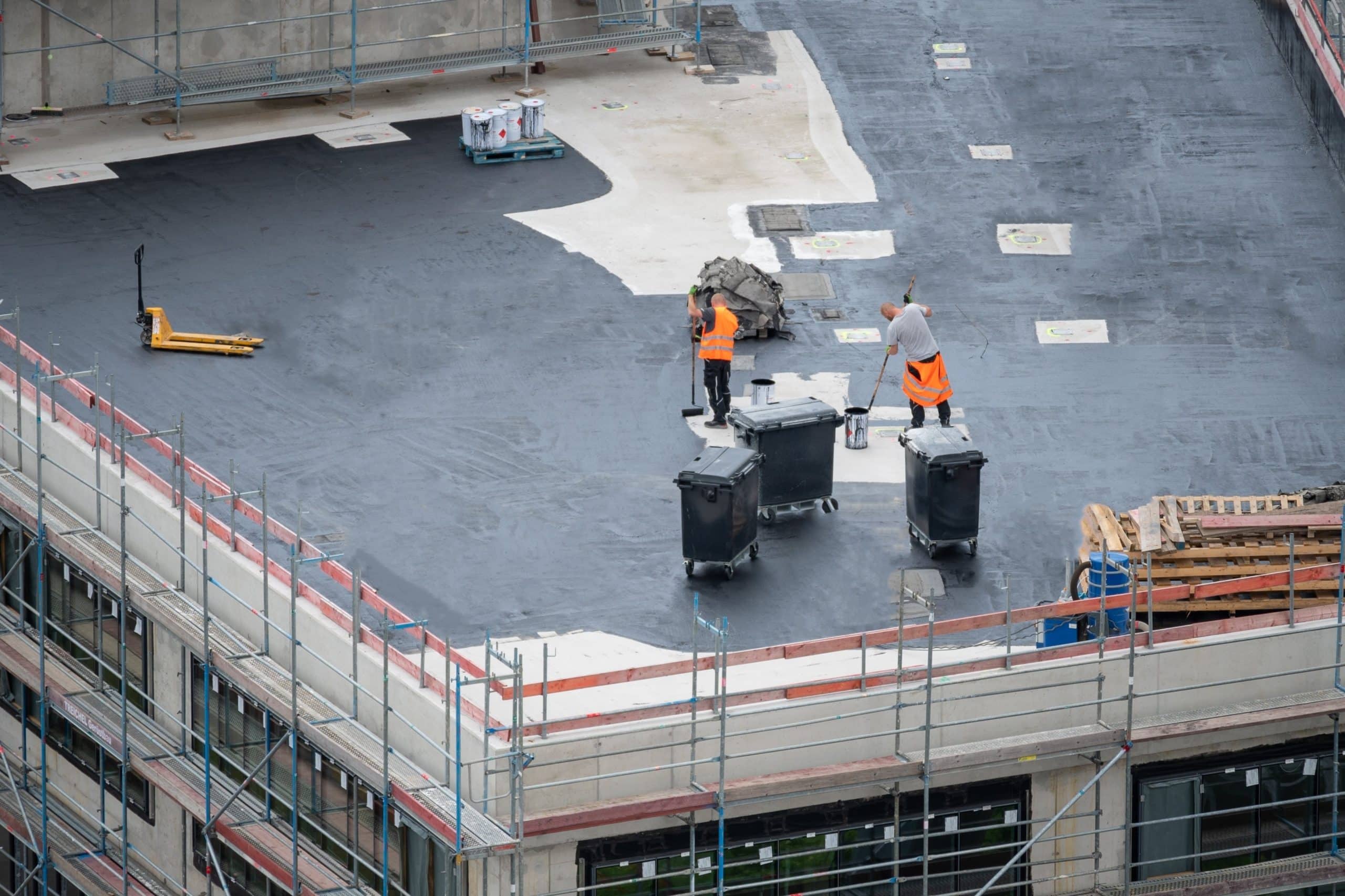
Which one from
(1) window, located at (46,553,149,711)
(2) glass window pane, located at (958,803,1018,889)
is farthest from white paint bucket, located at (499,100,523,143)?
(2) glass window pane, located at (958,803,1018,889)

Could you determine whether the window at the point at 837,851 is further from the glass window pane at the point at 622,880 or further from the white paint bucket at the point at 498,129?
the white paint bucket at the point at 498,129

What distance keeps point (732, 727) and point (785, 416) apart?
19.9 feet

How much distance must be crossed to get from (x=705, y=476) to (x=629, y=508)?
2.37 metres

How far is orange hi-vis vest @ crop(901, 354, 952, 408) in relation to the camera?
37188mm

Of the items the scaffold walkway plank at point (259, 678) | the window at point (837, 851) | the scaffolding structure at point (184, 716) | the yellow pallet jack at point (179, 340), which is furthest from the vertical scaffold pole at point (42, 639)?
the window at point (837, 851)

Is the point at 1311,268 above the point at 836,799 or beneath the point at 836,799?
above

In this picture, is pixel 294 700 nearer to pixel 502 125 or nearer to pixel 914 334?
pixel 914 334

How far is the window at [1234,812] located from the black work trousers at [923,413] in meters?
6.69

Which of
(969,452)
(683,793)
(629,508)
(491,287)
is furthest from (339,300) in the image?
(683,793)

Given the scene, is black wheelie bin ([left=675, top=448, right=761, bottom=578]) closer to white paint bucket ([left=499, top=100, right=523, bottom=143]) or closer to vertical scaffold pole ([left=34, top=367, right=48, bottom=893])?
vertical scaffold pole ([left=34, top=367, right=48, bottom=893])

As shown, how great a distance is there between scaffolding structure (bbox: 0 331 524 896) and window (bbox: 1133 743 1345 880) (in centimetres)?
743

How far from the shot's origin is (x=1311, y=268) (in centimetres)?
4288

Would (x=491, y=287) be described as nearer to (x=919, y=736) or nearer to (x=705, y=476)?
(x=705, y=476)

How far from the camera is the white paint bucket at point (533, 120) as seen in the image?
152 feet
